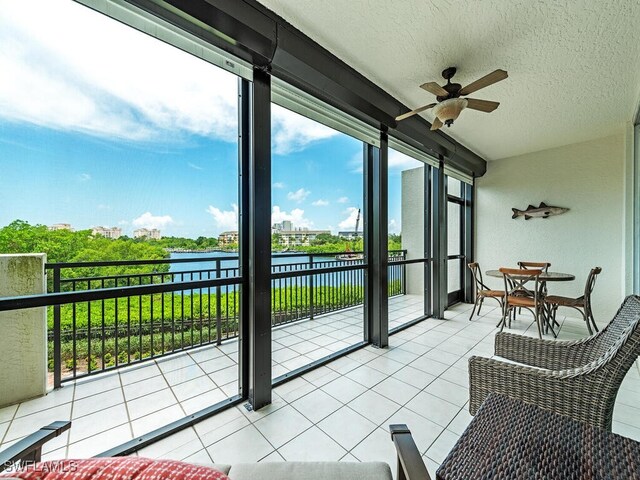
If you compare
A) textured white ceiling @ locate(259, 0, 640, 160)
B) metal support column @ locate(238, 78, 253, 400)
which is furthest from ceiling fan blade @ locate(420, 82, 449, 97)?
metal support column @ locate(238, 78, 253, 400)

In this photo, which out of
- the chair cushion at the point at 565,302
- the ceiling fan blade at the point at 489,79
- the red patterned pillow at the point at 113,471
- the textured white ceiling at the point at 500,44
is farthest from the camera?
the chair cushion at the point at 565,302

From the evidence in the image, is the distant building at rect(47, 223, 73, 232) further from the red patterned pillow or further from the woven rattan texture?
the woven rattan texture

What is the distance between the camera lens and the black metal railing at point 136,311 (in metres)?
2.02

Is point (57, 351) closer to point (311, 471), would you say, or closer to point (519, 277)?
point (311, 471)

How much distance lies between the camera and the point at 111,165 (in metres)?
1.83

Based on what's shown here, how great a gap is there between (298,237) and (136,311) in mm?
1790

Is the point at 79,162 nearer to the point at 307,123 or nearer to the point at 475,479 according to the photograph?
the point at 307,123

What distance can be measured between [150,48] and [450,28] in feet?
6.92

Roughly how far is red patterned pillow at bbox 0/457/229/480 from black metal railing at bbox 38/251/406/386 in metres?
1.05

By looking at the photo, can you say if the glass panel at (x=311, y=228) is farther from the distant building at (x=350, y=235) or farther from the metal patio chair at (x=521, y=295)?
the metal patio chair at (x=521, y=295)

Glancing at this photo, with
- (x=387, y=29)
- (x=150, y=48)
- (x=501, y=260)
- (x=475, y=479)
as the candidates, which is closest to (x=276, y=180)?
(x=150, y=48)

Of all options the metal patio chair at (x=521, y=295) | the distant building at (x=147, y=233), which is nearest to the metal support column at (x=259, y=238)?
the distant building at (x=147, y=233)

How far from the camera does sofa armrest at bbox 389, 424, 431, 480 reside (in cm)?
76

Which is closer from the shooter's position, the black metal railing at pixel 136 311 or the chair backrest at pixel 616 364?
the chair backrest at pixel 616 364
